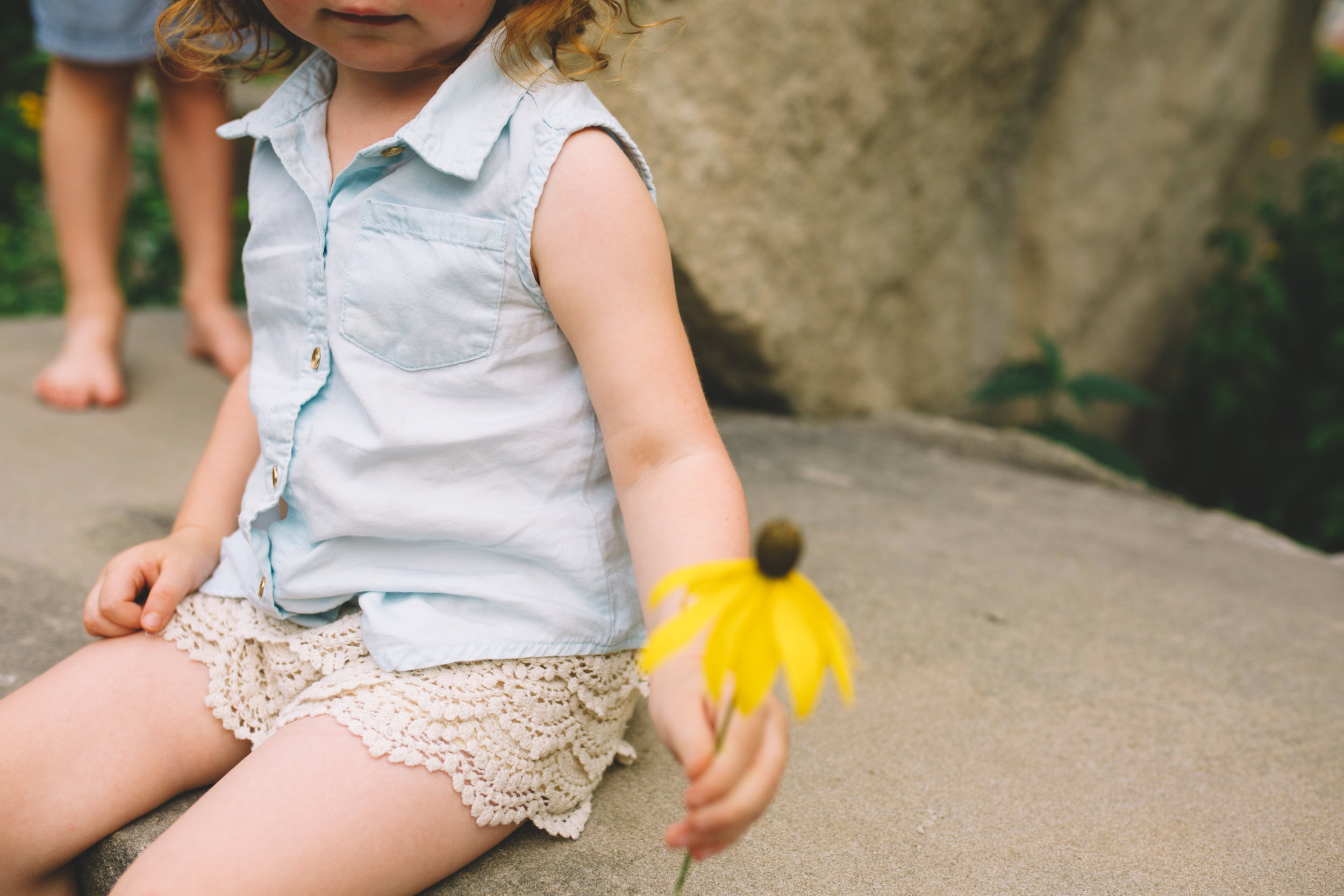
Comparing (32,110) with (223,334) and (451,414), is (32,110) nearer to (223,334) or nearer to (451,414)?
(223,334)

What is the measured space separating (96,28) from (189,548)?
62.4 inches

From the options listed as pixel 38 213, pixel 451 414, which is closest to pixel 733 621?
pixel 451 414

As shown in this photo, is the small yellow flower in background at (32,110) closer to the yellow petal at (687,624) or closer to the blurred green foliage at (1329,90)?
the yellow petal at (687,624)

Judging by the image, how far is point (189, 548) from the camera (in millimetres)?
1310

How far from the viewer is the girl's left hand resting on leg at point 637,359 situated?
95cm

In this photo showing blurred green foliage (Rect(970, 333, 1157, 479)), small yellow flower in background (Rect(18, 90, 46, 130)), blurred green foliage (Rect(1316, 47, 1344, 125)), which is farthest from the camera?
blurred green foliage (Rect(1316, 47, 1344, 125))

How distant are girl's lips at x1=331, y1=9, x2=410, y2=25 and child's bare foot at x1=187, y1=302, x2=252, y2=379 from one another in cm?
155

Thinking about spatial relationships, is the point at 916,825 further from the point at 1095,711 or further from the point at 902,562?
the point at 902,562

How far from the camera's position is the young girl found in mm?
1007

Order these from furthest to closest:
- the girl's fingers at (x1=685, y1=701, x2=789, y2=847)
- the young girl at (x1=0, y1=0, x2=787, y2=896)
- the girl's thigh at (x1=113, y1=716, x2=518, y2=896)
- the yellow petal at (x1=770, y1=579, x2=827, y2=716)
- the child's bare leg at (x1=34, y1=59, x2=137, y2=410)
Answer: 1. the child's bare leg at (x1=34, y1=59, x2=137, y2=410)
2. the young girl at (x1=0, y1=0, x2=787, y2=896)
3. the girl's thigh at (x1=113, y1=716, x2=518, y2=896)
4. the girl's fingers at (x1=685, y1=701, x2=789, y2=847)
5. the yellow petal at (x1=770, y1=579, x2=827, y2=716)

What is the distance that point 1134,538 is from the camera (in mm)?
2209

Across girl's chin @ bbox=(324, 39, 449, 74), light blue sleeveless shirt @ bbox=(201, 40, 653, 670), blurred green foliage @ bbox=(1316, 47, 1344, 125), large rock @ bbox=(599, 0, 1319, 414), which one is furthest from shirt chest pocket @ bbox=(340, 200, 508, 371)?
blurred green foliage @ bbox=(1316, 47, 1344, 125)

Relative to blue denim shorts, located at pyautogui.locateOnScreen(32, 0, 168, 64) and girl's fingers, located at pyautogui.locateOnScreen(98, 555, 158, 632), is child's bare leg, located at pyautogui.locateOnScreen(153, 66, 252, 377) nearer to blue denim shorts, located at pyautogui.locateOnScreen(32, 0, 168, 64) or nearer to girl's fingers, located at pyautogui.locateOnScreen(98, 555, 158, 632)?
blue denim shorts, located at pyautogui.locateOnScreen(32, 0, 168, 64)

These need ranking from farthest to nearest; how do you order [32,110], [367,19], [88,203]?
[32,110], [88,203], [367,19]
